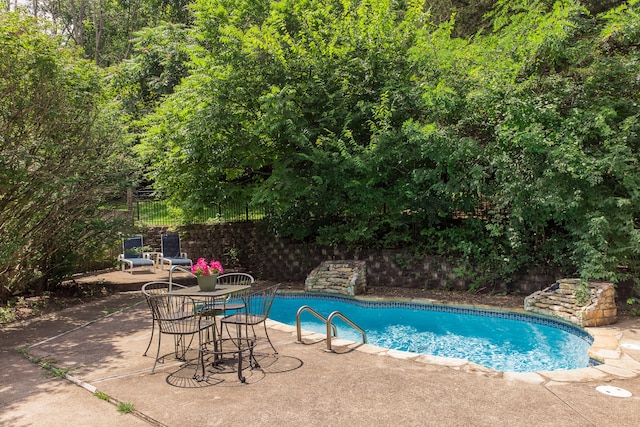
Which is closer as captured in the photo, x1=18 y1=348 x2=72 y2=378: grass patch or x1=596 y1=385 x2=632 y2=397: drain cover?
x1=596 y1=385 x2=632 y2=397: drain cover

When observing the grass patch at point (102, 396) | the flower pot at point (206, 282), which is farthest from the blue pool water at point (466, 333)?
the grass patch at point (102, 396)

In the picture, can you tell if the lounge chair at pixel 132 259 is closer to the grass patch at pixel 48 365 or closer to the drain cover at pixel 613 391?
the grass patch at pixel 48 365

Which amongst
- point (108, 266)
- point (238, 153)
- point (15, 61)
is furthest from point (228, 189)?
point (15, 61)

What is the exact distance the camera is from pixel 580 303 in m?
7.23

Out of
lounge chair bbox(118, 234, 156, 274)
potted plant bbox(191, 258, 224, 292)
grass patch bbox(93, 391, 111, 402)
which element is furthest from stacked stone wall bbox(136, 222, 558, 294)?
grass patch bbox(93, 391, 111, 402)

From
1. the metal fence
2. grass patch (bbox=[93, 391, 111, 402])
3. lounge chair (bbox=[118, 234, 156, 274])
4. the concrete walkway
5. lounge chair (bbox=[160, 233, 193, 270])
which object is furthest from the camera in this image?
lounge chair (bbox=[160, 233, 193, 270])

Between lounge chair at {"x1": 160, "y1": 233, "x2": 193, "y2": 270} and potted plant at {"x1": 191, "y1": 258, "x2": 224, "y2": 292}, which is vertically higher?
lounge chair at {"x1": 160, "y1": 233, "x2": 193, "y2": 270}

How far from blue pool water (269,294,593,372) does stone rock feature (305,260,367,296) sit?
0.88 ft

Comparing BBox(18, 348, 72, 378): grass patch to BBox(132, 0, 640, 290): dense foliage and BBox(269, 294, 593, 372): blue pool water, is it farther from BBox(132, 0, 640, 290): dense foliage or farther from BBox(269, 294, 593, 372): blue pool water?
BBox(132, 0, 640, 290): dense foliage

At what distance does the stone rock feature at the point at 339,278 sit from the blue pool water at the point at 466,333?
27 cm

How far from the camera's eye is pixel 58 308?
26.3ft

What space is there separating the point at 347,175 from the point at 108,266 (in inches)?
269

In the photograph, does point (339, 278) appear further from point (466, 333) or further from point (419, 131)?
point (419, 131)

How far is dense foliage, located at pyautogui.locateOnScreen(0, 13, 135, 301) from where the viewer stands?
6.93 m
